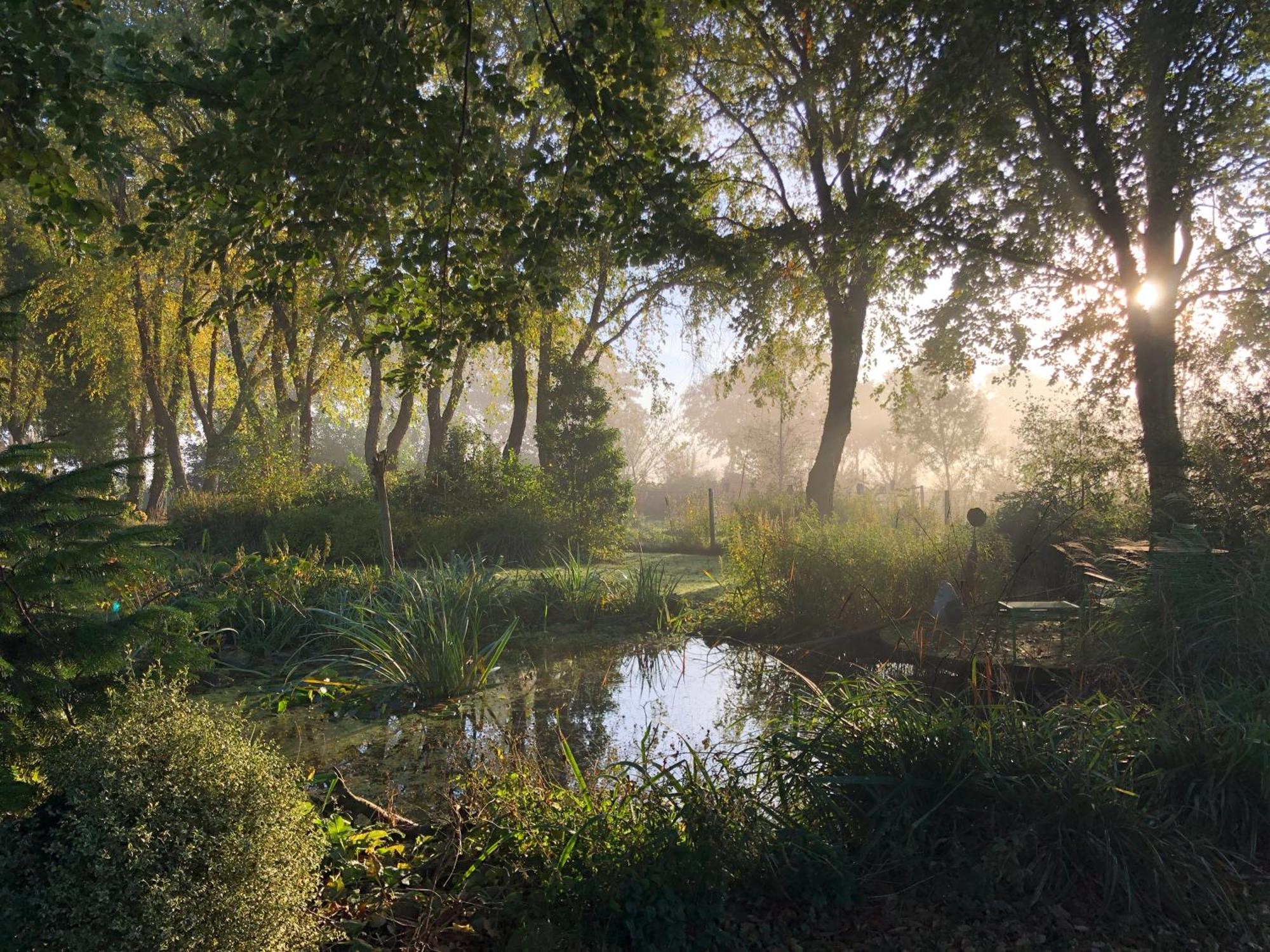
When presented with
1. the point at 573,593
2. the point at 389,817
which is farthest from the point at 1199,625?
the point at 573,593

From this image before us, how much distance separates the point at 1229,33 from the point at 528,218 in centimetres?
936

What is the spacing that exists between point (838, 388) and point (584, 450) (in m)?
5.06

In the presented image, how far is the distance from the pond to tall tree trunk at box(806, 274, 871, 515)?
25.6 feet

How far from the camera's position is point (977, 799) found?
10.9ft

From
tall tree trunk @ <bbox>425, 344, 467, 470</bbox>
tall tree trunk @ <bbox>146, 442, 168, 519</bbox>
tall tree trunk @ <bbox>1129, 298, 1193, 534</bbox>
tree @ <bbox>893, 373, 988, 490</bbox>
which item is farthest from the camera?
tree @ <bbox>893, 373, 988, 490</bbox>

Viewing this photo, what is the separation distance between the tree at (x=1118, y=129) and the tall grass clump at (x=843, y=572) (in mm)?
2017

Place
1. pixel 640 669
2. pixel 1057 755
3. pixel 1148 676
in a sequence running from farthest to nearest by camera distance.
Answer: pixel 640 669 < pixel 1148 676 < pixel 1057 755

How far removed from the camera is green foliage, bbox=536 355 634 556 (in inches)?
613

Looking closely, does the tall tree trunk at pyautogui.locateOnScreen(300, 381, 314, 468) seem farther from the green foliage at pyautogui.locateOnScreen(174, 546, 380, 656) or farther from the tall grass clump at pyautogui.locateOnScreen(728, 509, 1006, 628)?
the tall grass clump at pyautogui.locateOnScreen(728, 509, 1006, 628)

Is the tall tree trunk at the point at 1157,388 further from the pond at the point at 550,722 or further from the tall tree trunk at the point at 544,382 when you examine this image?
the tall tree trunk at the point at 544,382

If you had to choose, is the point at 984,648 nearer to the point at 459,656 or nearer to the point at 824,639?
the point at 824,639

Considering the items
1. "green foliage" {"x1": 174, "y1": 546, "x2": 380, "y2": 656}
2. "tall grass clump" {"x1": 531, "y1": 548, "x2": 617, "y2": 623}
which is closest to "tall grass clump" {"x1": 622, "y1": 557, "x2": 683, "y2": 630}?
"tall grass clump" {"x1": 531, "y1": 548, "x2": 617, "y2": 623}

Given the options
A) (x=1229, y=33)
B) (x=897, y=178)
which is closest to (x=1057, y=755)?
(x=897, y=178)

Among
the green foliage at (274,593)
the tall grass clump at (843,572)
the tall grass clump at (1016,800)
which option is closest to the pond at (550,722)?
the tall grass clump at (1016,800)
